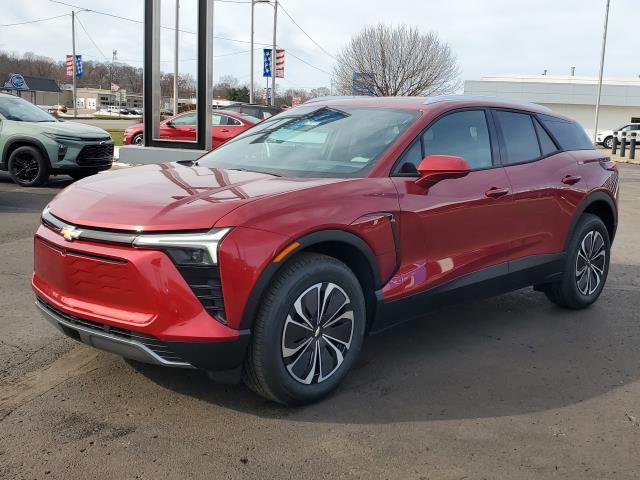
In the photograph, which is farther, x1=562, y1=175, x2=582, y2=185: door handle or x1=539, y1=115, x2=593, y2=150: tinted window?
x1=539, y1=115, x2=593, y2=150: tinted window

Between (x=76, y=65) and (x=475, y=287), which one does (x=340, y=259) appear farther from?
(x=76, y=65)

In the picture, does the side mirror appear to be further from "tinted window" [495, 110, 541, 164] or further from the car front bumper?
the car front bumper

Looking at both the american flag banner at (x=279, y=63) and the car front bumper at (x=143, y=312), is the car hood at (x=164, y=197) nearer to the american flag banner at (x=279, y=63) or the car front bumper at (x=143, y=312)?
the car front bumper at (x=143, y=312)

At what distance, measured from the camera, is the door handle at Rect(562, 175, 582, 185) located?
508 centimetres

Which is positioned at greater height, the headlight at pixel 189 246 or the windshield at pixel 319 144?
the windshield at pixel 319 144

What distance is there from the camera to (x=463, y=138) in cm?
446

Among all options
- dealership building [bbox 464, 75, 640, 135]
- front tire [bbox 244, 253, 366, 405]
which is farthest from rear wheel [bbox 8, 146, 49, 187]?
dealership building [bbox 464, 75, 640, 135]

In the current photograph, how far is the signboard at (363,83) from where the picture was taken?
4041 cm

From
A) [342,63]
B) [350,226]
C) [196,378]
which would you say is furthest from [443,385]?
[342,63]

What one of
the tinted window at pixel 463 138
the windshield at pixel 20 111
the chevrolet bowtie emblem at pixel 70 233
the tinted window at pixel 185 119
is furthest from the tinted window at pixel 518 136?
the tinted window at pixel 185 119

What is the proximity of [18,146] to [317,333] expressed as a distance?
1044 centimetres

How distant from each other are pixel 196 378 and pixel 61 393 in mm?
733

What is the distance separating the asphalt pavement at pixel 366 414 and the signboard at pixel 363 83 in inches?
1453

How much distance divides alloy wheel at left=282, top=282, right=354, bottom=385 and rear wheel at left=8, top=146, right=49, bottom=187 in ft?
32.4
